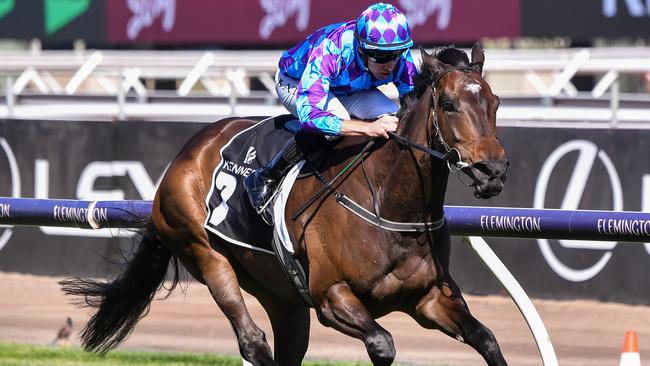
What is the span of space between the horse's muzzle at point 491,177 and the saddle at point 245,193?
1.11m

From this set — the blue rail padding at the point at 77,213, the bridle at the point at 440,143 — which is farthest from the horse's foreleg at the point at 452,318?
the blue rail padding at the point at 77,213

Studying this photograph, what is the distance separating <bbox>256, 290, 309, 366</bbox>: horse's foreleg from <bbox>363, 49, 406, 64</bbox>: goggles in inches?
55.8

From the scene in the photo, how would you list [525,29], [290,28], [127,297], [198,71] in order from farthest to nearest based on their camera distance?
[290,28], [525,29], [198,71], [127,297]

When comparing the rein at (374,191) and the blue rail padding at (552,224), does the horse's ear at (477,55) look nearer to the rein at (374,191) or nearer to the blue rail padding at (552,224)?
the rein at (374,191)

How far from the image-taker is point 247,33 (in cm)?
1459

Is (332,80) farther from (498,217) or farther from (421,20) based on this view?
(421,20)

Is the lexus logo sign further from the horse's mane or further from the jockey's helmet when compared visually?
the jockey's helmet

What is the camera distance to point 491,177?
4.28 m

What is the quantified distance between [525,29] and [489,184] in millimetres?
8992

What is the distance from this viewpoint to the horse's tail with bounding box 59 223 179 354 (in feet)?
20.5

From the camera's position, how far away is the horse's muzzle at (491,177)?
168 inches

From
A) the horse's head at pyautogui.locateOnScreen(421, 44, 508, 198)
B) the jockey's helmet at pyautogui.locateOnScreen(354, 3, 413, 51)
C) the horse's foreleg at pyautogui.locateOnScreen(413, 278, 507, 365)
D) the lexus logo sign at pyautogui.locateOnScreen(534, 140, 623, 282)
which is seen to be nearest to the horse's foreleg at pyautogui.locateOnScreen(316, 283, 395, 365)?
the horse's foreleg at pyautogui.locateOnScreen(413, 278, 507, 365)

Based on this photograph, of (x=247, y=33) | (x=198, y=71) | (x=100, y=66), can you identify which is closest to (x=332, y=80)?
(x=198, y=71)

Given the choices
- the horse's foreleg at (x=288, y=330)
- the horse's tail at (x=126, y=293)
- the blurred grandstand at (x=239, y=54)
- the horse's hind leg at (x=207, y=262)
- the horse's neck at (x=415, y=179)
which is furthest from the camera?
the blurred grandstand at (x=239, y=54)
